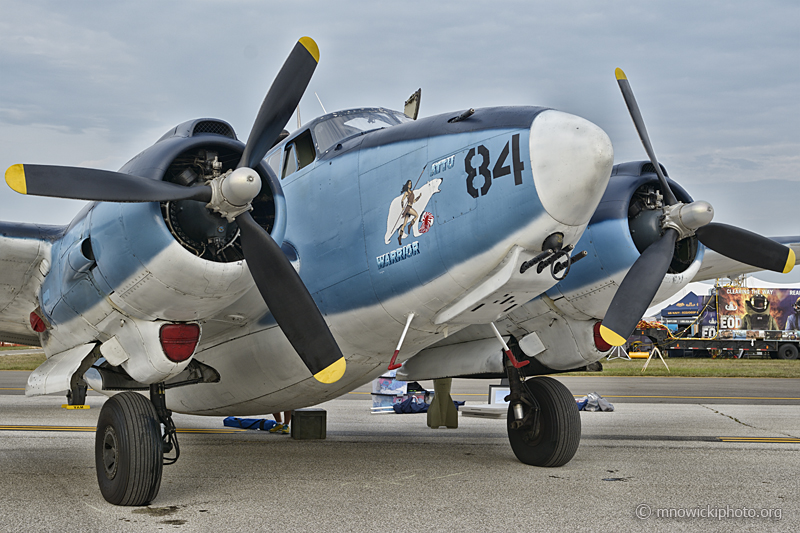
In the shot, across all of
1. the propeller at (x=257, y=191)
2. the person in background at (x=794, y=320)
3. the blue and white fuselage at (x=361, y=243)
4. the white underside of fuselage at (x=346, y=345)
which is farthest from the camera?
the person in background at (x=794, y=320)

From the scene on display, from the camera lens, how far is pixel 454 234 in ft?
19.2

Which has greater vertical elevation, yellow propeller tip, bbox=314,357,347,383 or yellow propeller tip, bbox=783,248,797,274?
yellow propeller tip, bbox=783,248,797,274

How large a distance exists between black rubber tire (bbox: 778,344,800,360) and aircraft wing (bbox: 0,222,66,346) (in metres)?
41.8

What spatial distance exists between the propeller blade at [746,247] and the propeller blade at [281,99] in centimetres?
469

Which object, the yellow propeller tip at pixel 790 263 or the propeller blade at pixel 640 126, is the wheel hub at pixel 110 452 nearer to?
the propeller blade at pixel 640 126

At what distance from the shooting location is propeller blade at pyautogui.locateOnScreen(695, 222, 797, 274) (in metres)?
7.98

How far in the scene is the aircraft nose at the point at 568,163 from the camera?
536cm

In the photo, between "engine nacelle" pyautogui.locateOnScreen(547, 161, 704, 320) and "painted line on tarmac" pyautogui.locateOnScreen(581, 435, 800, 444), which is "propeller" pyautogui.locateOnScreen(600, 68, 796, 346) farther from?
"painted line on tarmac" pyautogui.locateOnScreen(581, 435, 800, 444)

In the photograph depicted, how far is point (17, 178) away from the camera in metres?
5.46

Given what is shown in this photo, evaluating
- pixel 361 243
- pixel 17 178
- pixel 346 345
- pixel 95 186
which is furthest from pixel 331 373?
pixel 17 178

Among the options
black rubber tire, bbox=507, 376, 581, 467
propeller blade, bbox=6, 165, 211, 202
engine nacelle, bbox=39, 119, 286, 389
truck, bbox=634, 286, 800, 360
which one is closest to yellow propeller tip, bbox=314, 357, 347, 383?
Result: engine nacelle, bbox=39, 119, 286, 389

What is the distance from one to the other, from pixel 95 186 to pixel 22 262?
253 centimetres

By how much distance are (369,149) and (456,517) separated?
3.40 m

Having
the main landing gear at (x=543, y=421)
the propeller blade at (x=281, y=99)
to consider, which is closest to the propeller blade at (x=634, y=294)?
the main landing gear at (x=543, y=421)
